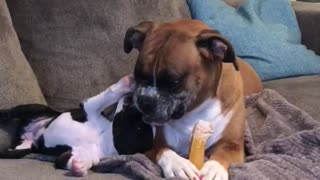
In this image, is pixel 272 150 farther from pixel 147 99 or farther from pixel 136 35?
pixel 136 35

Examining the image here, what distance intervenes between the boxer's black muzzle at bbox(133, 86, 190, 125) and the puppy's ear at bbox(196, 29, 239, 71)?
0.45 ft

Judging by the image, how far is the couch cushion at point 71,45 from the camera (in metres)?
1.88

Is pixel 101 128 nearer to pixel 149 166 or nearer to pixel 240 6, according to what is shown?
pixel 149 166

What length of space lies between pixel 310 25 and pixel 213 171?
1.41m

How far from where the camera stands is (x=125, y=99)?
60.3 inches

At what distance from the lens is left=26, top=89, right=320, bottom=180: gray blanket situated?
136cm

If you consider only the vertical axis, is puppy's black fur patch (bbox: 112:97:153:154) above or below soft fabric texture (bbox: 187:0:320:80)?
above

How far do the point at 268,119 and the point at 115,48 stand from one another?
1.93ft

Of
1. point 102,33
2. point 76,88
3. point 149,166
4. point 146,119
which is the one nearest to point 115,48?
point 102,33

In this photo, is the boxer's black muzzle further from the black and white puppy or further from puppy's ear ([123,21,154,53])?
puppy's ear ([123,21,154,53])

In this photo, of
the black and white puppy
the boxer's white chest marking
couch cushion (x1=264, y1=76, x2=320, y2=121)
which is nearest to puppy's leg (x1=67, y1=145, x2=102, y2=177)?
the black and white puppy

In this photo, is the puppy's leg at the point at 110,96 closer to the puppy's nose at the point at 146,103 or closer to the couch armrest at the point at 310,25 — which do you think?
the puppy's nose at the point at 146,103

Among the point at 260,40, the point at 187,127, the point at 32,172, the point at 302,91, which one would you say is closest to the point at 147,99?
the point at 187,127

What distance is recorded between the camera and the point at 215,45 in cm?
148
